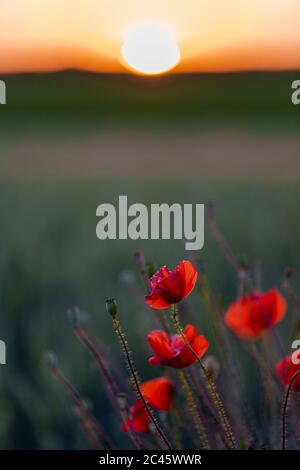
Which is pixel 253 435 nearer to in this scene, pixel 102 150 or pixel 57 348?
pixel 57 348

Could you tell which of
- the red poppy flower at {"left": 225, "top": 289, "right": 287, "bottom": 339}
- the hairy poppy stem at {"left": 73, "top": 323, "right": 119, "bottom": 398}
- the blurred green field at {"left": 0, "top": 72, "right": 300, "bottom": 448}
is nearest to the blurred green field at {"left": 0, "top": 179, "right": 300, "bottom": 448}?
the blurred green field at {"left": 0, "top": 72, "right": 300, "bottom": 448}

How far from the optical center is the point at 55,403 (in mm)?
1469

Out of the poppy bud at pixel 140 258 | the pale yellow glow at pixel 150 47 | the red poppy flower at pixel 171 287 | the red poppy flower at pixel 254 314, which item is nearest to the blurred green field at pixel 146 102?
the pale yellow glow at pixel 150 47

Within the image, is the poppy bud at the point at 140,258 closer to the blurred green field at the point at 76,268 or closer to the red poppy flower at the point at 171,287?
the red poppy flower at the point at 171,287

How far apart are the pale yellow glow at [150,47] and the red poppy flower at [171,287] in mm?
794

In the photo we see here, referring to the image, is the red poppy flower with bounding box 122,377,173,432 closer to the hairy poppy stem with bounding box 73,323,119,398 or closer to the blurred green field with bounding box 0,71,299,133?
the hairy poppy stem with bounding box 73,323,119,398

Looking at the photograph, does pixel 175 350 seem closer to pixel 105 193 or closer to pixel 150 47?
pixel 150 47

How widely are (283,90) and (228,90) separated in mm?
511

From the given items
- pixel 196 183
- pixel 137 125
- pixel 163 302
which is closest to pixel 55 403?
pixel 163 302

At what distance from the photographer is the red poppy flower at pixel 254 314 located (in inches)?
42.7

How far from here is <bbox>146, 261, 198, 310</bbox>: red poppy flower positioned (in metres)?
0.88

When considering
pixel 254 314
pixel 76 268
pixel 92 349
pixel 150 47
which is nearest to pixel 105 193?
pixel 76 268

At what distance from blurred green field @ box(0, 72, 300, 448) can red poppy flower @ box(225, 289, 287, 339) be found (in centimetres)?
42

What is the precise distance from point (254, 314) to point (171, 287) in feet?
0.79
